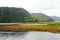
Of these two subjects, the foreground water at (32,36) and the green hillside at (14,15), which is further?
the green hillside at (14,15)

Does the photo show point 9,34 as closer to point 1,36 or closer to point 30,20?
point 1,36

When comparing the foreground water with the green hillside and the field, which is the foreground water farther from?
the green hillside

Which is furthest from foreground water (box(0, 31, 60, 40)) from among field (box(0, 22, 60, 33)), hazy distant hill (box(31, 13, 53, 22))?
hazy distant hill (box(31, 13, 53, 22))

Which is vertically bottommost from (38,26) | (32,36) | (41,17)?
(32,36)

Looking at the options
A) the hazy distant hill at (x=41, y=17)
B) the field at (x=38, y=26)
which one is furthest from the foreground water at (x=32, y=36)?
the hazy distant hill at (x=41, y=17)

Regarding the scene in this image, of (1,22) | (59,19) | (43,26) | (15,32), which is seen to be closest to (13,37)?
(15,32)

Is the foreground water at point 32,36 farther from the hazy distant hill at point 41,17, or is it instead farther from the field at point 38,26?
the hazy distant hill at point 41,17

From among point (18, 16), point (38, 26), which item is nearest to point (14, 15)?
point (18, 16)

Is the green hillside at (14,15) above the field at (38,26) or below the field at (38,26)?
above

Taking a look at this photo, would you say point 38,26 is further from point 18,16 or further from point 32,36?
point 18,16

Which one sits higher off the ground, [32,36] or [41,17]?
[41,17]

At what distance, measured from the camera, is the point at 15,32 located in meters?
3.64

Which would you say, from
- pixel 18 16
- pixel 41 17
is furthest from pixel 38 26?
pixel 18 16

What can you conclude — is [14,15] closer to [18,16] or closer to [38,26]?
[18,16]
